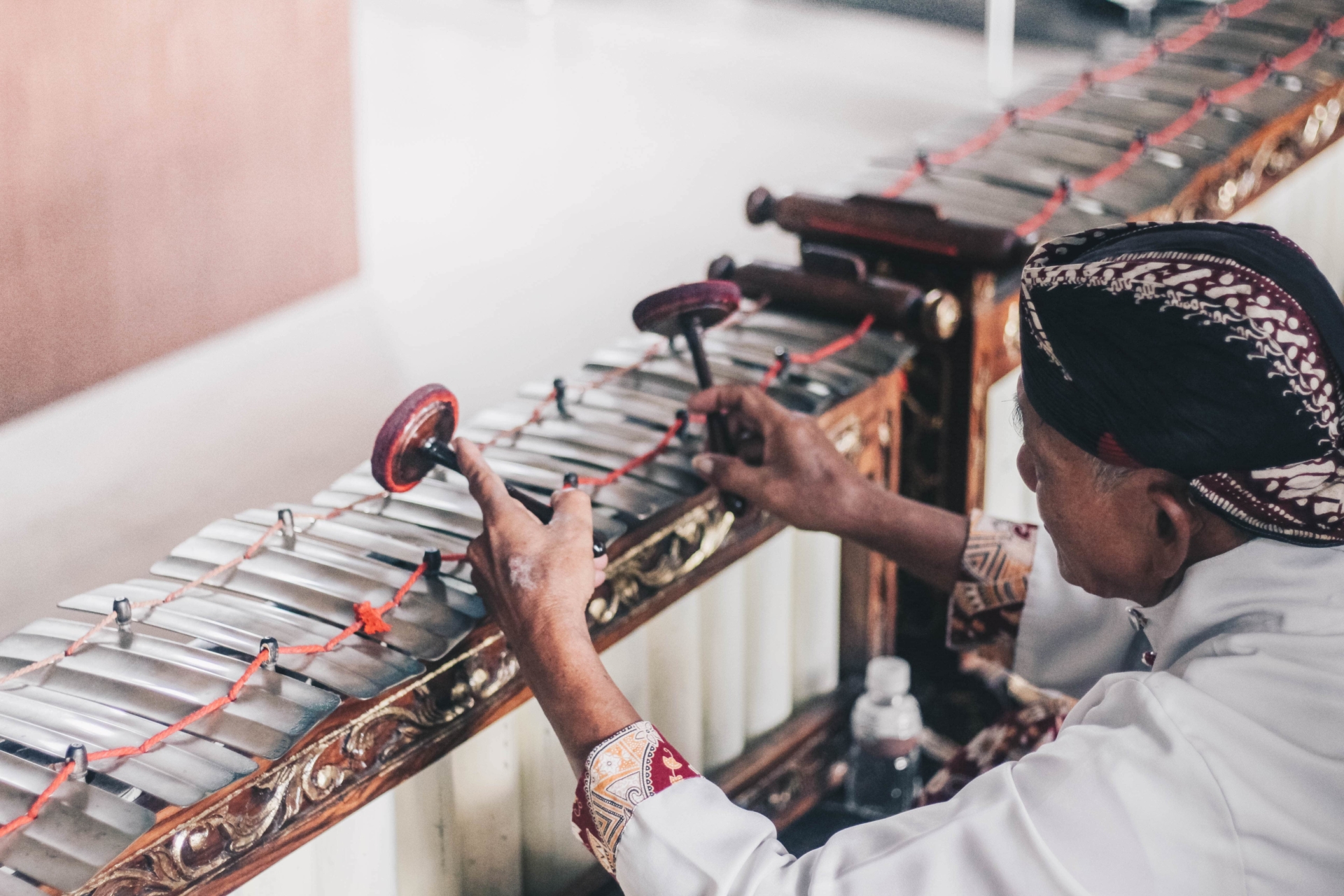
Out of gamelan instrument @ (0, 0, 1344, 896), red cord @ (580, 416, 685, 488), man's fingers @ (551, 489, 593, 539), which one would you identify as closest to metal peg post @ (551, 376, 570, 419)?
gamelan instrument @ (0, 0, 1344, 896)

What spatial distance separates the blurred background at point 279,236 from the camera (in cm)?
271

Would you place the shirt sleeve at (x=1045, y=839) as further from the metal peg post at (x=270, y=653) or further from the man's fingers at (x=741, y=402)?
the man's fingers at (x=741, y=402)

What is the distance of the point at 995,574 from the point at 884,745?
390 mm

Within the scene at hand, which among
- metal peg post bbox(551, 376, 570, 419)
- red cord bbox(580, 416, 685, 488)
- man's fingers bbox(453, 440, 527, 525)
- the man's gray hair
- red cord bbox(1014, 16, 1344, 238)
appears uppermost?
red cord bbox(1014, 16, 1344, 238)

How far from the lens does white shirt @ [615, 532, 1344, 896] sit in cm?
93

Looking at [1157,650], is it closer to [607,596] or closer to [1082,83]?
[607,596]

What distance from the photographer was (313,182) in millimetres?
3533

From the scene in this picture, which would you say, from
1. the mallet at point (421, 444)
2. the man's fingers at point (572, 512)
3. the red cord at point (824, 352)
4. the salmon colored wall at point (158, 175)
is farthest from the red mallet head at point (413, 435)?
the salmon colored wall at point (158, 175)

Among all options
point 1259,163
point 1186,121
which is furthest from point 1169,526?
point 1259,163

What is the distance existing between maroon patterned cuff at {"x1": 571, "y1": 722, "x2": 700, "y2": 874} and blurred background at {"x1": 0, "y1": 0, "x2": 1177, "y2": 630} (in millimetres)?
1232

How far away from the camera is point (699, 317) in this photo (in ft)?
4.84

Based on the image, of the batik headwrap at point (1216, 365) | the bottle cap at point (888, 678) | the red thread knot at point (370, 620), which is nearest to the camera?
the batik headwrap at point (1216, 365)

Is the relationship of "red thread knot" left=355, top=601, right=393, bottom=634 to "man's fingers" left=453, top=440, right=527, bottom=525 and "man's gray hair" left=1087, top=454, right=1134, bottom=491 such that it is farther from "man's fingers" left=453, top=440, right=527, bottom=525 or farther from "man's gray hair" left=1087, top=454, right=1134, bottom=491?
"man's gray hair" left=1087, top=454, right=1134, bottom=491

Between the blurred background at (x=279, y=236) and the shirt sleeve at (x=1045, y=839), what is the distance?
50.7 inches
